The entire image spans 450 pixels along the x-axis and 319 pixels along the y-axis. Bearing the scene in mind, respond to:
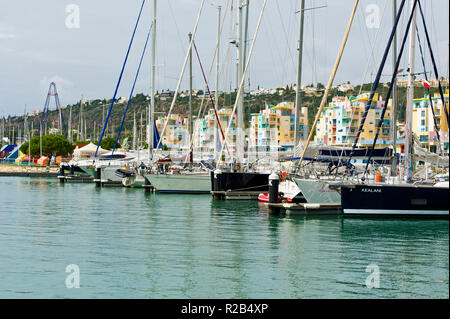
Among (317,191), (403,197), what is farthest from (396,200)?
(317,191)

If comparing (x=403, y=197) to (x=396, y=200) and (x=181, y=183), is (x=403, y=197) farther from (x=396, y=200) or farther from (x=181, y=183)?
(x=181, y=183)

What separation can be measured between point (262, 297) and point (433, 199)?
48.3 ft

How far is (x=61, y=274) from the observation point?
13594mm

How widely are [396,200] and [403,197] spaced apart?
0.33m

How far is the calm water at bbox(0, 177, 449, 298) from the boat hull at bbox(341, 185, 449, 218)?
0.48m

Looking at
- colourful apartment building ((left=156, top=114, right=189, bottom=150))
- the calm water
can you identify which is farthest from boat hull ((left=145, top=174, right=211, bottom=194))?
Answer: the calm water

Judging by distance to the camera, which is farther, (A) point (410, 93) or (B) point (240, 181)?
(B) point (240, 181)

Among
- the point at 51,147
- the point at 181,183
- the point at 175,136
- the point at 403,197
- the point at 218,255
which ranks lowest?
Result: the point at 218,255

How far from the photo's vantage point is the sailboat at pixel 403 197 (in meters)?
23.8

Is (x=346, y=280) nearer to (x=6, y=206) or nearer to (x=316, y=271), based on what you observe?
(x=316, y=271)

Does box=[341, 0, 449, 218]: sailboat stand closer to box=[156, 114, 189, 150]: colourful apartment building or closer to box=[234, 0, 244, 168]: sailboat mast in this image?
box=[234, 0, 244, 168]: sailboat mast

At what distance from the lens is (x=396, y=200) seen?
23828 millimetres

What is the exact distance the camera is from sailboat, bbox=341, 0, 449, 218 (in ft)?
77.9
